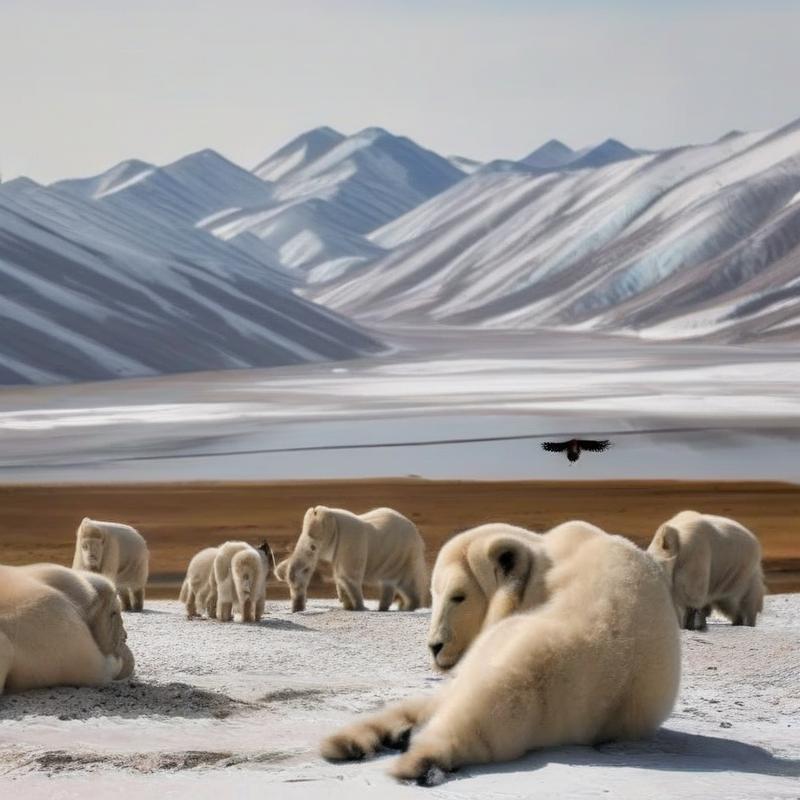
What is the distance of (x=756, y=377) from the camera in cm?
6341

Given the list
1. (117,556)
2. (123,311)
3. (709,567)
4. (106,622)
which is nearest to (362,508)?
(117,556)

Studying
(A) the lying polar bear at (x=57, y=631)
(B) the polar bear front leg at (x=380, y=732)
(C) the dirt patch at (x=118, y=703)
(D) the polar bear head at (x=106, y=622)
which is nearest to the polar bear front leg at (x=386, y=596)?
(A) the lying polar bear at (x=57, y=631)

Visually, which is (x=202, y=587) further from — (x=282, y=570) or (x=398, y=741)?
(x=398, y=741)

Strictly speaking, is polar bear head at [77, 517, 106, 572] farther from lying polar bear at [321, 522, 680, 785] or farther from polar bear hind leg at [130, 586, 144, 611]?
lying polar bear at [321, 522, 680, 785]

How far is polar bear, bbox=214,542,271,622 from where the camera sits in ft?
42.0

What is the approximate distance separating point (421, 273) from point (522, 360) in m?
116

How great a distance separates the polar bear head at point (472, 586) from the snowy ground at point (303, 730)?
49cm

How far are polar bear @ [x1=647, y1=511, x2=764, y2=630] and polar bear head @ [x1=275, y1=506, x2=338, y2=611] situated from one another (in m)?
2.77

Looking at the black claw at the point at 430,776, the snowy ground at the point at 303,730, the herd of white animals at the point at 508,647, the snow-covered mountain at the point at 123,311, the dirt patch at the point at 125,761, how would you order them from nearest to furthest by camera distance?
the black claw at the point at 430,776 → the snowy ground at the point at 303,730 → the herd of white animals at the point at 508,647 → the dirt patch at the point at 125,761 → the snow-covered mountain at the point at 123,311

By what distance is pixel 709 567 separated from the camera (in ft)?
43.4

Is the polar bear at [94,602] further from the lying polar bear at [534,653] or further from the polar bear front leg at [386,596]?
the polar bear front leg at [386,596]

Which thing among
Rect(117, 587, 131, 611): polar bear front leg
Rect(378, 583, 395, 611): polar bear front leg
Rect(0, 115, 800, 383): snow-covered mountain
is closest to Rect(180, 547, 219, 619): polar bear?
Rect(117, 587, 131, 611): polar bear front leg

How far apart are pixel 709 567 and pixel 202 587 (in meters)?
3.97

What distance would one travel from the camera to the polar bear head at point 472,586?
6.23m
